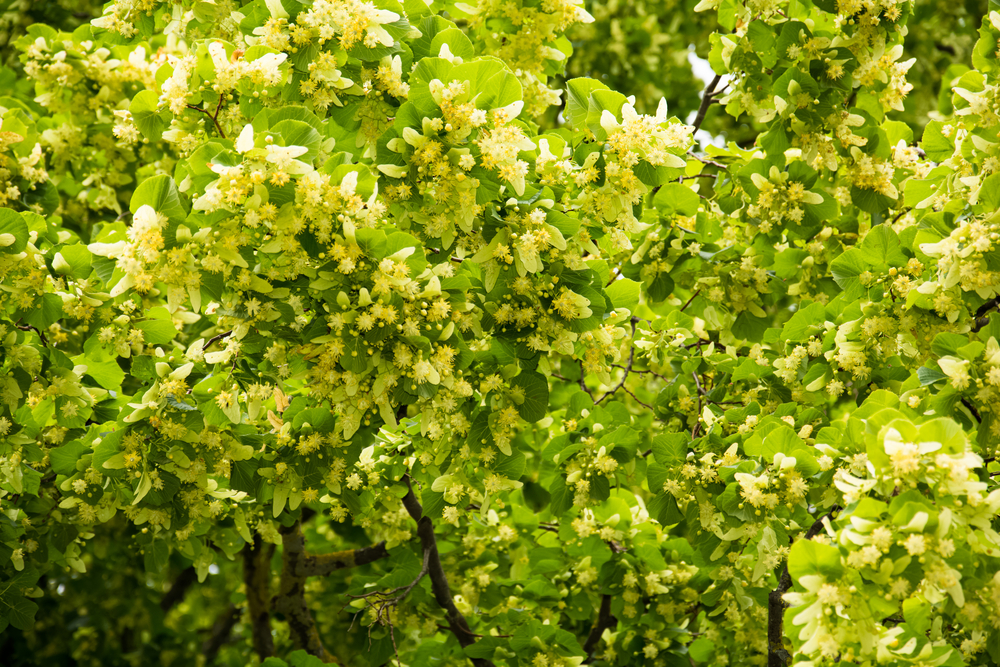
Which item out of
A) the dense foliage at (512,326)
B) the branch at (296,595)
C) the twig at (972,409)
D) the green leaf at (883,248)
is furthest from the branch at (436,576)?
the twig at (972,409)

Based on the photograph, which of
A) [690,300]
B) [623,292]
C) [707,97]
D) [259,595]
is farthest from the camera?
[259,595]

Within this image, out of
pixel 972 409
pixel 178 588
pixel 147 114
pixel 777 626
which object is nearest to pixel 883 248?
pixel 972 409

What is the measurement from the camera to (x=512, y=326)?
334 cm

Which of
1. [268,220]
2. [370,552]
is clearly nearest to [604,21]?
[370,552]

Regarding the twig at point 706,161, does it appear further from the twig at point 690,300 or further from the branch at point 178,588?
the branch at point 178,588

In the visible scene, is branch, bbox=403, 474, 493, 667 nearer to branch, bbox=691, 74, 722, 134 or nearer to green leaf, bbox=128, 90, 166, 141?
green leaf, bbox=128, 90, 166, 141

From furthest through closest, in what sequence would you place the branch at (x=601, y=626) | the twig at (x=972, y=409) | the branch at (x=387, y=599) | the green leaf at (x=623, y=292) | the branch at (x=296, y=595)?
the branch at (x=296, y=595), the branch at (x=601, y=626), the branch at (x=387, y=599), the green leaf at (x=623, y=292), the twig at (x=972, y=409)

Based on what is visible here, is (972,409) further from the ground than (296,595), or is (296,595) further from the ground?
(972,409)

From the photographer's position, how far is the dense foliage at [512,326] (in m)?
2.84

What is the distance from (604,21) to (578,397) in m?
4.48

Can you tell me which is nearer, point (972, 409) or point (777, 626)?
point (972, 409)

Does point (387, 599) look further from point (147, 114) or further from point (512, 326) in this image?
point (147, 114)

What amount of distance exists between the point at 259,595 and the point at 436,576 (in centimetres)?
259

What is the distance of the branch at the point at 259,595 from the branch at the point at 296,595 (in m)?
0.66
